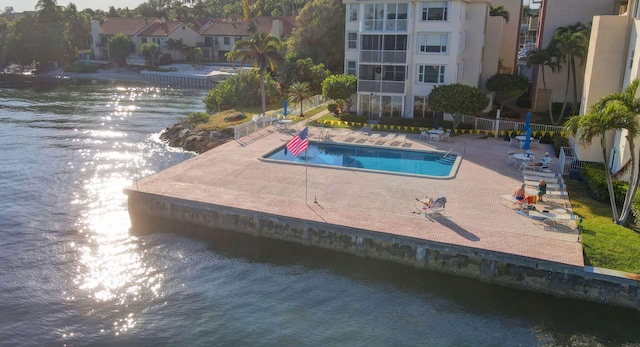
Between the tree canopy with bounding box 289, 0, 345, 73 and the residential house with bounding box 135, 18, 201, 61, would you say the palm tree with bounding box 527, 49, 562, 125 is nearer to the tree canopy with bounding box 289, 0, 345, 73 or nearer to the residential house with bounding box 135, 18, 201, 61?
the tree canopy with bounding box 289, 0, 345, 73

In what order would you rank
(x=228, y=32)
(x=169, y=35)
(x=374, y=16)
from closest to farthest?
(x=374, y=16), (x=169, y=35), (x=228, y=32)

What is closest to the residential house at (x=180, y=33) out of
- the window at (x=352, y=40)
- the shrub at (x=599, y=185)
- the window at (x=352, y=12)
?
the window at (x=352, y=40)

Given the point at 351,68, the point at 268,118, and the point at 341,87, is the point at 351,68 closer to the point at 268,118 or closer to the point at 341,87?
the point at 341,87

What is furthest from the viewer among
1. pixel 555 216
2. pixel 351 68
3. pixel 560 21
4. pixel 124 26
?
pixel 124 26

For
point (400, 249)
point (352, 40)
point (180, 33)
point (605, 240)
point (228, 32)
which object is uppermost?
point (228, 32)

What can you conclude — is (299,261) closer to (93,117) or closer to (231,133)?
(231,133)

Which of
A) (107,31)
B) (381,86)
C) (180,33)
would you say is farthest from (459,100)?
(107,31)

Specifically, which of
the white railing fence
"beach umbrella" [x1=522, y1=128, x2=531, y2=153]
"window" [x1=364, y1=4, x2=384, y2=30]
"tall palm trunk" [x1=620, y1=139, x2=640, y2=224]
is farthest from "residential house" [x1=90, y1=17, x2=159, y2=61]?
"tall palm trunk" [x1=620, y1=139, x2=640, y2=224]
